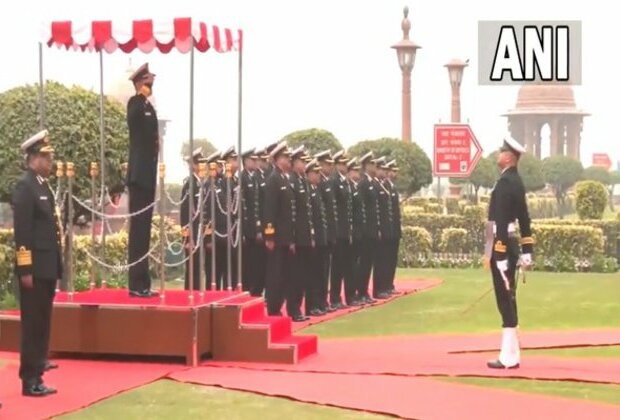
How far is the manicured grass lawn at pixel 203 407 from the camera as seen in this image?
261 inches

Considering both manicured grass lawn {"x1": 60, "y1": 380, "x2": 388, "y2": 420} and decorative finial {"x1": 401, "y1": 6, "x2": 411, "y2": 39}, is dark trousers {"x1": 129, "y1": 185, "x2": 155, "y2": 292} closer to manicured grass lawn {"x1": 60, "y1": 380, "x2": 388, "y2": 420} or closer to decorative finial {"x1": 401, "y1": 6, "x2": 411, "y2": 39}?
manicured grass lawn {"x1": 60, "y1": 380, "x2": 388, "y2": 420}

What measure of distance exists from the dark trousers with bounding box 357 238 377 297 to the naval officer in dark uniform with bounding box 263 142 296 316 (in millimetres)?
2644

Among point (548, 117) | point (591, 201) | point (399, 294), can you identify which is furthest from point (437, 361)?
point (548, 117)

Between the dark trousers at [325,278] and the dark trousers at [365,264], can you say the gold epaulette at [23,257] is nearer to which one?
the dark trousers at [325,278]

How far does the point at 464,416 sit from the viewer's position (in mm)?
6555

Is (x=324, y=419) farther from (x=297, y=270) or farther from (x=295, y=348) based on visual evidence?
(x=297, y=270)

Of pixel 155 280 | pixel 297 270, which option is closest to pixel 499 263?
pixel 297 270

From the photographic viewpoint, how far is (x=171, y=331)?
8.60m

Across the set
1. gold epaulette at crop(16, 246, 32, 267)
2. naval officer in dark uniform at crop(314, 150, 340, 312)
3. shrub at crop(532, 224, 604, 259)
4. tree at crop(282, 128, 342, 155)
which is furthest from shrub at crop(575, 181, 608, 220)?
gold epaulette at crop(16, 246, 32, 267)

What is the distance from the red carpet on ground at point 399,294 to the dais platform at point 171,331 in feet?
6.89

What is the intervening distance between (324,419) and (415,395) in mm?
898

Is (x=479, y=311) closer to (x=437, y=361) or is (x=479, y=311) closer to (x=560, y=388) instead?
(x=437, y=361)

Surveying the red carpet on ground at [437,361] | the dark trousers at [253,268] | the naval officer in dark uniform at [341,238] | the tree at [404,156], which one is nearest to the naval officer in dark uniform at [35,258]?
the red carpet on ground at [437,361]

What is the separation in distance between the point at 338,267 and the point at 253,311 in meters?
3.87
